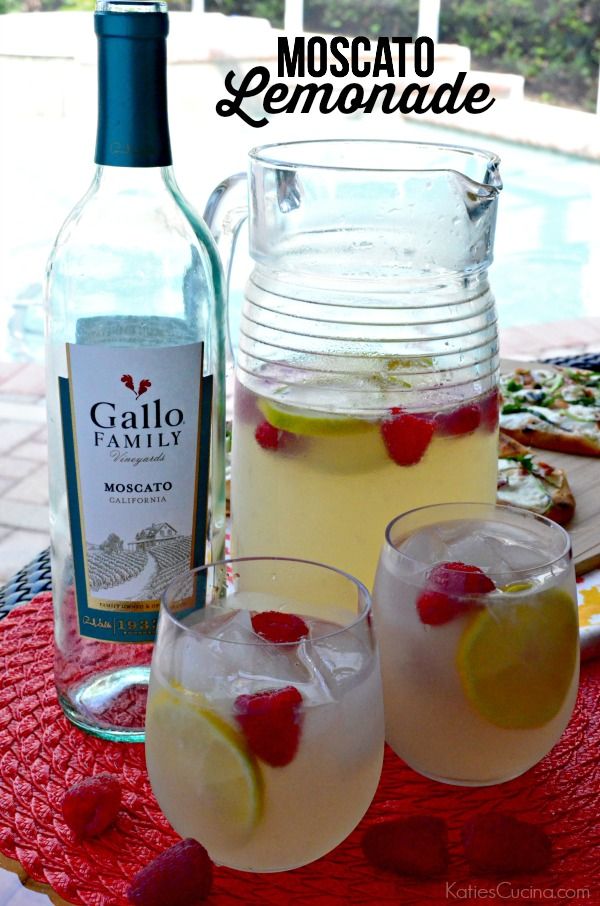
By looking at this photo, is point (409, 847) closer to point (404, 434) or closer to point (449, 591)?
point (449, 591)

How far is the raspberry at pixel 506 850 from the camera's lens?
2.16ft

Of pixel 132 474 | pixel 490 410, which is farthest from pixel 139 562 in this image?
pixel 490 410

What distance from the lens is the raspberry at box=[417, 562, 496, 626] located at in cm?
67

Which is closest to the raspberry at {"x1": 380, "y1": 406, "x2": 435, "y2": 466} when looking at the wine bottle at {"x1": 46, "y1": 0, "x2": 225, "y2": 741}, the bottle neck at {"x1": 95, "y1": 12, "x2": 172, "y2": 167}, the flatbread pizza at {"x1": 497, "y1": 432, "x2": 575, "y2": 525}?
the wine bottle at {"x1": 46, "y1": 0, "x2": 225, "y2": 741}

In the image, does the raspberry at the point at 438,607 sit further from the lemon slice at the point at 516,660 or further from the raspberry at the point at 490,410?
the raspberry at the point at 490,410

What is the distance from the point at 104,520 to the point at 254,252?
25cm

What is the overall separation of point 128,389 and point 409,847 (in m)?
0.34

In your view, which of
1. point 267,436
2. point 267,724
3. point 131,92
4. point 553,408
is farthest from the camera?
point 553,408

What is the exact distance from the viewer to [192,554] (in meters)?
0.81

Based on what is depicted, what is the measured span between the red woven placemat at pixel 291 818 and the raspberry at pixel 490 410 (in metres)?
0.22

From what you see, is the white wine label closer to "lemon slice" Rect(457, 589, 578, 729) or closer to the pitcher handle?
Answer: the pitcher handle

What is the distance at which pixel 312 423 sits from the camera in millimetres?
818

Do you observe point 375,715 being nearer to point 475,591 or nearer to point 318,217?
point 475,591

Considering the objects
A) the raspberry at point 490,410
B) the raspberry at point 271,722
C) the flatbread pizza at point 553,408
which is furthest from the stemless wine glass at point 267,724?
the flatbread pizza at point 553,408
